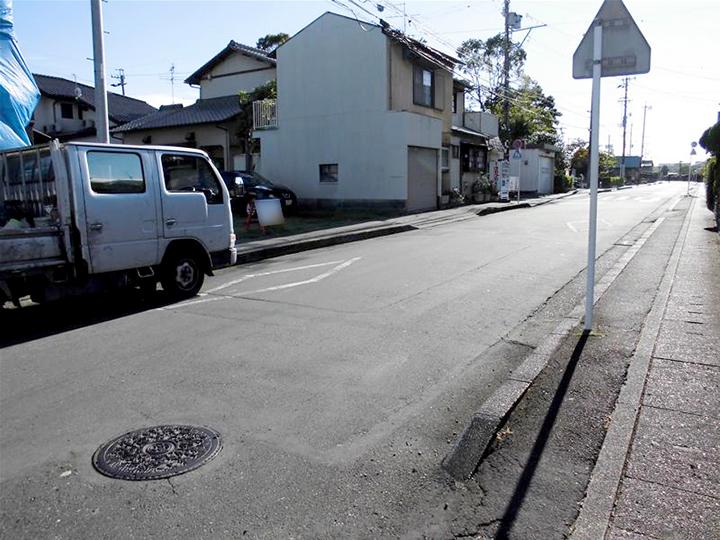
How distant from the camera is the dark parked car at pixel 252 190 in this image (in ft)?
67.6

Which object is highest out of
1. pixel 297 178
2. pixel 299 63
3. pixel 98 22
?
pixel 299 63

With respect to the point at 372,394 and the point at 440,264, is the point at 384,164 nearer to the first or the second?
the point at 440,264

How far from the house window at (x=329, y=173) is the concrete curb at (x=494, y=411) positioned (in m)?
18.3

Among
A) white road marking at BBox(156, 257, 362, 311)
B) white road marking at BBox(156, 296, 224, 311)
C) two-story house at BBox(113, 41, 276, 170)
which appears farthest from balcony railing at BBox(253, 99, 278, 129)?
white road marking at BBox(156, 296, 224, 311)

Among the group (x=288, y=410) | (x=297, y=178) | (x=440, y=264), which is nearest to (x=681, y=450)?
(x=288, y=410)

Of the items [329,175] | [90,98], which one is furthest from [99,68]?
[90,98]

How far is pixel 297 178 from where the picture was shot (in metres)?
25.1

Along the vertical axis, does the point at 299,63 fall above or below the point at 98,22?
above

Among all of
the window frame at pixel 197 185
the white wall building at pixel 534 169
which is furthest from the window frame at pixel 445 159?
the window frame at pixel 197 185

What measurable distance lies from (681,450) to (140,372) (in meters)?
4.30

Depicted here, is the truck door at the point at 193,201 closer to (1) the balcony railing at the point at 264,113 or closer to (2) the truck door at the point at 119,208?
(2) the truck door at the point at 119,208

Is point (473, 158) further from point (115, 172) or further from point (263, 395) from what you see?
point (263, 395)

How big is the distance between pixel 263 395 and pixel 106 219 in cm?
386

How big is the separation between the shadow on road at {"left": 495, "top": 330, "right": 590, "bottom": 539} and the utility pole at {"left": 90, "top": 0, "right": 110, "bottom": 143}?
972 cm
